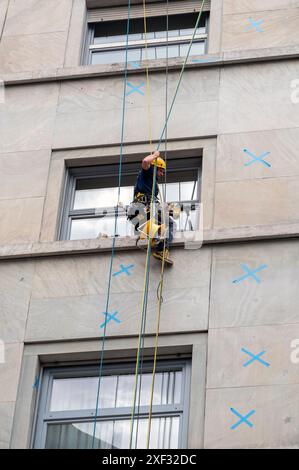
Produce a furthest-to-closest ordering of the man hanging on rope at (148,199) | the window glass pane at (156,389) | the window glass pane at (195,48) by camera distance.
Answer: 1. the window glass pane at (195,48)
2. the man hanging on rope at (148,199)
3. the window glass pane at (156,389)

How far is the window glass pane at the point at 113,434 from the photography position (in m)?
20.9

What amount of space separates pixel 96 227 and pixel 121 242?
1262 mm

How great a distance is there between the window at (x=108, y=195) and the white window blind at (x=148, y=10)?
3.50 m

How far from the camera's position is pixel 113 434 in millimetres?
21172

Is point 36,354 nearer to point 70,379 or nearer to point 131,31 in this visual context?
point 70,379

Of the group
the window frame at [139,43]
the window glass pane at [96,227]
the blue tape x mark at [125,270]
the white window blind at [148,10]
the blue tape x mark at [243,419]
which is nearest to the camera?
the blue tape x mark at [243,419]

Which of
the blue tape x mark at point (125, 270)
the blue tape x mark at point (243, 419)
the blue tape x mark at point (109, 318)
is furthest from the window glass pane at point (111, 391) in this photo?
the blue tape x mark at point (125, 270)

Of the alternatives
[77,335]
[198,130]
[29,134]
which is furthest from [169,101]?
[77,335]

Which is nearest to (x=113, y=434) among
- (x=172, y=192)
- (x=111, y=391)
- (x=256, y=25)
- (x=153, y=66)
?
(x=111, y=391)

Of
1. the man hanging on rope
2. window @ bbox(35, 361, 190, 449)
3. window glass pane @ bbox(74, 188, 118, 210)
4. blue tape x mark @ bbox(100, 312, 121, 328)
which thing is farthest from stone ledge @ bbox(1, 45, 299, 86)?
window @ bbox(35, 361, 190, 449)

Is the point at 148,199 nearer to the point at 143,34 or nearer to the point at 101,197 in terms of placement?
the point at 101,197

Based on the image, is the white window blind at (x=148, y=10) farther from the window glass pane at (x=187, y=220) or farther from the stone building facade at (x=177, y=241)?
the window glass pane at (x=187, y=220)

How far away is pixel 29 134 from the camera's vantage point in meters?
24.5

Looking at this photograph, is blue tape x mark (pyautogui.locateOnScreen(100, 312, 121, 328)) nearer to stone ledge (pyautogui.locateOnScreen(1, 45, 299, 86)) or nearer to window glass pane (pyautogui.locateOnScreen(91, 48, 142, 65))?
stone ledge (pyautogui.locateOnScreen(1, 45, 299, 86))
